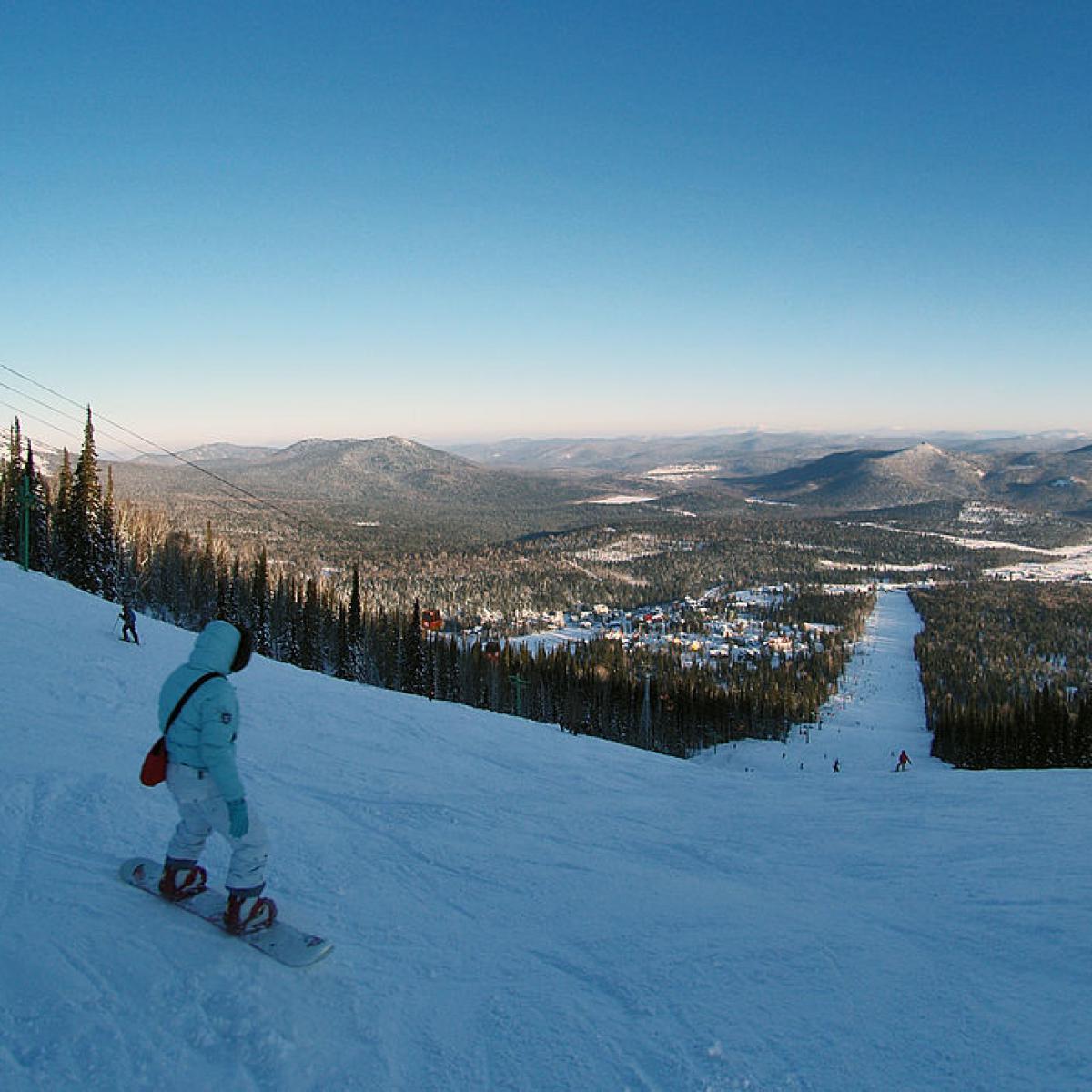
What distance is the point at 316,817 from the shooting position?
8.05m

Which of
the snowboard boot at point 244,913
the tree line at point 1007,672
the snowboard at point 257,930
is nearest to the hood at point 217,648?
the snowboard boot at point 244,913

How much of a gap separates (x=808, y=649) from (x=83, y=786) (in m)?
136

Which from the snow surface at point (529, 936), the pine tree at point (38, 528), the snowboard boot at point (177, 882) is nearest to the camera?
the snow surface at point (529, 936)

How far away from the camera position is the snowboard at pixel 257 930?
4.70m

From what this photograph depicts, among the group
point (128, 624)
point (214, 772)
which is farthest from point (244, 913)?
point (128, 624)

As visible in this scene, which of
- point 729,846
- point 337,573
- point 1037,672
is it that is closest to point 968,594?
point 1037,672

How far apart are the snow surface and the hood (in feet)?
6.17

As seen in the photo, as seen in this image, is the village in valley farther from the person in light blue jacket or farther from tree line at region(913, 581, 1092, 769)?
the person in light blue jacket

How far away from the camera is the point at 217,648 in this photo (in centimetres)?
465

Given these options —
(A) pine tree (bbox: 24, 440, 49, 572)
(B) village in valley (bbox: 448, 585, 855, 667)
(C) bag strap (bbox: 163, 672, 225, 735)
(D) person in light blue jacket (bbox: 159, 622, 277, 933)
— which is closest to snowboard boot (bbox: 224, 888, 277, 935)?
(D) person in light blue jacket (bbox: 159, 622, 277, 933)

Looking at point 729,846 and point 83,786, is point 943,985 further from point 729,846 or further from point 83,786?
point 83,786

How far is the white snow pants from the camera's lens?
4.72 meters

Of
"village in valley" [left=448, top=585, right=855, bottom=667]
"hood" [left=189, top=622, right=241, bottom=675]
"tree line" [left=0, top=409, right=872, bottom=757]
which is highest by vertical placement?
"hood" [left=189, top=622, right=241, bottom=675]

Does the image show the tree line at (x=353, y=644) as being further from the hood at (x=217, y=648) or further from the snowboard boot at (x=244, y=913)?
the hood at (x=217, y=648)
